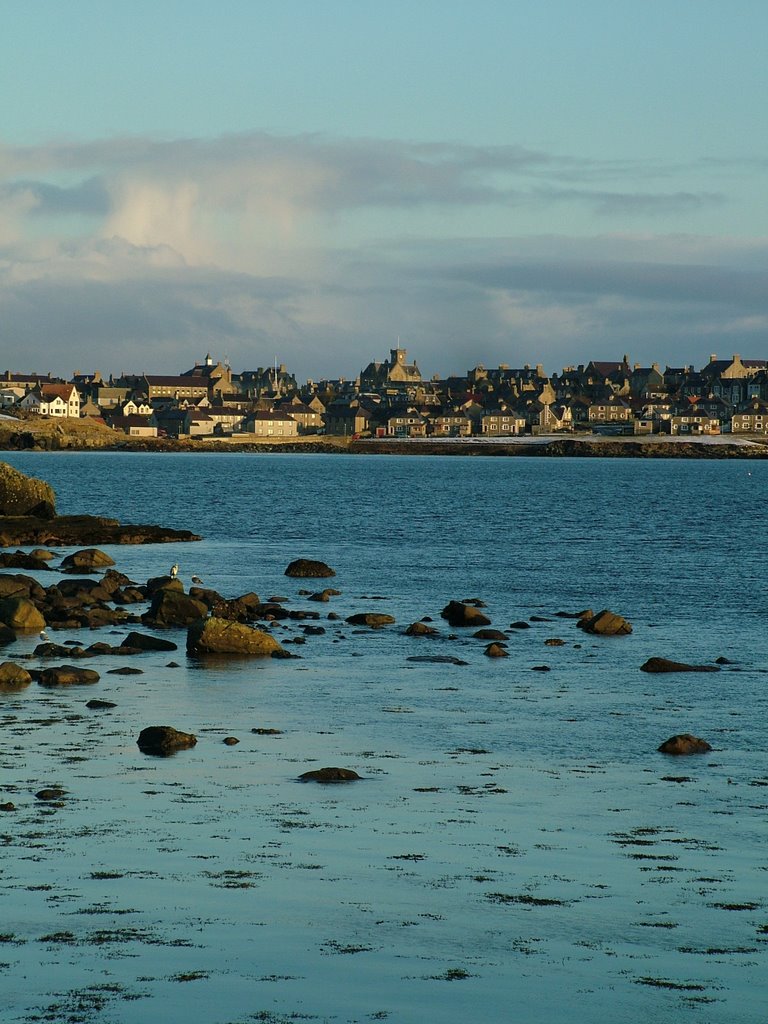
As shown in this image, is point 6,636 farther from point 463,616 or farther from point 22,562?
point 22,562

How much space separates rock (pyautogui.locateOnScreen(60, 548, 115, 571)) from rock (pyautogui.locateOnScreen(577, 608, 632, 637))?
19.7 meters

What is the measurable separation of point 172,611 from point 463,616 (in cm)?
789

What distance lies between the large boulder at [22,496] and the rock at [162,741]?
152 ft

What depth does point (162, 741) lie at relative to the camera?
2212cm

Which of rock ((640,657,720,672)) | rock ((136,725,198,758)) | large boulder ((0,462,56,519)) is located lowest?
rock ((640,657,720,672))

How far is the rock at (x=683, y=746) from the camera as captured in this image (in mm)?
22969

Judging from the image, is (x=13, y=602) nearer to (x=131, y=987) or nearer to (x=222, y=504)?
(x=131, y=987)

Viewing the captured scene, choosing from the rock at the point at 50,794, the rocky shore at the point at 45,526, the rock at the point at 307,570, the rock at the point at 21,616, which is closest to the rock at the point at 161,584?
the rock at the point at 21,616

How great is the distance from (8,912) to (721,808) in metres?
9.70

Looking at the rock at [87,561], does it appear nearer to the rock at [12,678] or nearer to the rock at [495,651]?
the rock at [495,651]

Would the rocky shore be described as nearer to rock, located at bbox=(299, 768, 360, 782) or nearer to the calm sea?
the calm sea

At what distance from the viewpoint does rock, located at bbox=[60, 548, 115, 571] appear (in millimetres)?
50500

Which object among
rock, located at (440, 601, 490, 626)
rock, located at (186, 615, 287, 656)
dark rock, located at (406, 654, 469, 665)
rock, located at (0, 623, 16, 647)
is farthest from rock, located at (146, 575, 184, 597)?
dark rock, located at (406, 654, 469, 665)

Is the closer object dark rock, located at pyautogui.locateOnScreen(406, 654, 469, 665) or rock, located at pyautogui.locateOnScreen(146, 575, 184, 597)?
dark rock, located at pyautogui.locateOnScreen(406, 654, 469, 665)
